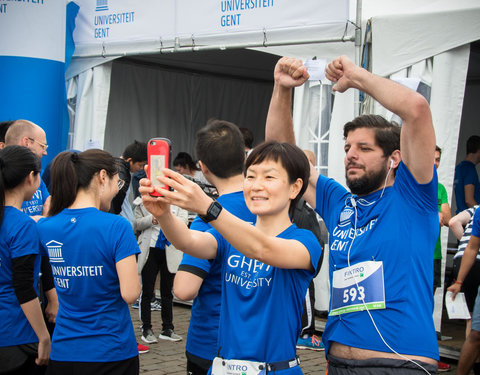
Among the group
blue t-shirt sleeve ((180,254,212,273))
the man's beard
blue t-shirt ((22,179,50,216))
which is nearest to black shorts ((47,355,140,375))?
blue t-shirt sleeve ((180,254,212,273))

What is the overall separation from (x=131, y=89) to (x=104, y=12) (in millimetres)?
2846

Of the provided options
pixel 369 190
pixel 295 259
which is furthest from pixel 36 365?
pixel 369 190

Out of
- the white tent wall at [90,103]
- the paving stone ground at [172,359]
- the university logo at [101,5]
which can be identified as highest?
the university logo at [101,5]

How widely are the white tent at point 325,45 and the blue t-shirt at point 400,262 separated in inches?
131

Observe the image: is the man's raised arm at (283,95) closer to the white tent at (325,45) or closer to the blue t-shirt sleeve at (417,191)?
the blue t-shirt sleeve at (417,191)

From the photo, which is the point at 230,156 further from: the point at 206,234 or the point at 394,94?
the point at 394,94

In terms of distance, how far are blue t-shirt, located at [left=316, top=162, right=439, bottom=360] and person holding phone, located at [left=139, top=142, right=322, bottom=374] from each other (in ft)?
0.84

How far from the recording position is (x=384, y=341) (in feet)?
7.17

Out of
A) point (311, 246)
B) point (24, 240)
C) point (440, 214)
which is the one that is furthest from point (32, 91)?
point (311, 246)

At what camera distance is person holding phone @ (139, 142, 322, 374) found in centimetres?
206

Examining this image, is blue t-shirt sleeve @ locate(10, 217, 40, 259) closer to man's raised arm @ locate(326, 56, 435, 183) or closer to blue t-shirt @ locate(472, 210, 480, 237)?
man's raised arm @ locate(326, 56, 435, 183)

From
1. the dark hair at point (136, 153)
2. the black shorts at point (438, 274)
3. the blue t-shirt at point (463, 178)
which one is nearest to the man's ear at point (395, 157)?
the black shorts at point (438, 274)

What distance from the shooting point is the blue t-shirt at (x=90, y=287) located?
264cm

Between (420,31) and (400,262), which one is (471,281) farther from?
(400,262)
